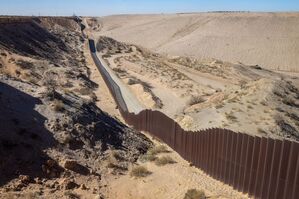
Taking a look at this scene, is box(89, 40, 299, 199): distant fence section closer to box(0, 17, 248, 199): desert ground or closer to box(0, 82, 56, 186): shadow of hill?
box(0, 17, 248, 199): desert ground

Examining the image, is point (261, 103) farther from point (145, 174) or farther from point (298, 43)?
point (298, 43)

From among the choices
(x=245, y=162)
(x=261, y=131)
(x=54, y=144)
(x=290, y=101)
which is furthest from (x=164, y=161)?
(x=290, y=101)

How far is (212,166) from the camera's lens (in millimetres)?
17609

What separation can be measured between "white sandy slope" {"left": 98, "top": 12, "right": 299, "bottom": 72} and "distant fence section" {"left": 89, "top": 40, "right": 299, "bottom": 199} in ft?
244

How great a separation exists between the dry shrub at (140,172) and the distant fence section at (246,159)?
2.69m

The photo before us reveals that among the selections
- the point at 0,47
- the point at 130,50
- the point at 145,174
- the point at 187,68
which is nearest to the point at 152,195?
the point at 145,174

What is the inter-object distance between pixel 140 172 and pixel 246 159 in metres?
4.28

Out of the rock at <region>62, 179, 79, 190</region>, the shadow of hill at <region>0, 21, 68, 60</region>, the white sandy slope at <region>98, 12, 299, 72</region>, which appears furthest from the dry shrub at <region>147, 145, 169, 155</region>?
the white sandy slope at <region>98, 12, 299, 72</region>

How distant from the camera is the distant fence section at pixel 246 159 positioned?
44.1ft

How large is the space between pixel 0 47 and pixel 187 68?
3275 cm

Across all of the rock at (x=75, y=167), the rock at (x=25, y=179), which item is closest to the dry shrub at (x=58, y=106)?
the rock at (x=75, y=167)

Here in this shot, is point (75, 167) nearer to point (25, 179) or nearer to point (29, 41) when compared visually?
point (25, 179)

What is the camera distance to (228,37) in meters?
120

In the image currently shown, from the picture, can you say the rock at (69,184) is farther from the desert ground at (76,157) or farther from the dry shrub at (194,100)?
the dry shrub at (194,100)
